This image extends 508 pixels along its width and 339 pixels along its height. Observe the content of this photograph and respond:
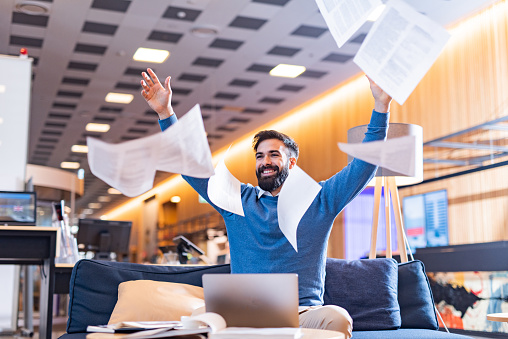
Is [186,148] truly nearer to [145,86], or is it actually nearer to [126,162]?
[126,162]

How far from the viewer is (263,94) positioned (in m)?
10.5

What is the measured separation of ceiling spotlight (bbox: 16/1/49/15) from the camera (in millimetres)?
7035

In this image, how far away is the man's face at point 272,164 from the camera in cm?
264

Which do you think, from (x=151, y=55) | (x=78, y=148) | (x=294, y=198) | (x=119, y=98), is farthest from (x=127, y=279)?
(x=78, y=148)

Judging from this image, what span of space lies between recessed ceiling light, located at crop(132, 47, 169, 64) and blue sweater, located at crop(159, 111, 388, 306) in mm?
A: 6422

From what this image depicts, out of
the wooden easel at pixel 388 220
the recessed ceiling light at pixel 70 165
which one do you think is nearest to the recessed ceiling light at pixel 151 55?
the wooden easel at pixel 388 220

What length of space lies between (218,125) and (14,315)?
734 centimetres

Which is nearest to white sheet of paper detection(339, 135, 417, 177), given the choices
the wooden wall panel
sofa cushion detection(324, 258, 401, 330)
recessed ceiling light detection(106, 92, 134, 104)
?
sofa cushion detection(324, 258, 401, 330)

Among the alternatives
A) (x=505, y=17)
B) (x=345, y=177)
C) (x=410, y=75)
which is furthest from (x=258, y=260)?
(x=505, y=17)

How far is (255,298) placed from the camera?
5.18ft

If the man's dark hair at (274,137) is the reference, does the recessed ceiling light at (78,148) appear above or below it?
above

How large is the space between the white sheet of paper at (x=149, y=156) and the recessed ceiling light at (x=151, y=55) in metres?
7.16

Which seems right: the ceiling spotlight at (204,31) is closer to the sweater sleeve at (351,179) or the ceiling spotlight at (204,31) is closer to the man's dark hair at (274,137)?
the man's dark hair at (274,137)

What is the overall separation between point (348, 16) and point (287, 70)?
7.34 metres
